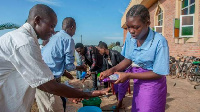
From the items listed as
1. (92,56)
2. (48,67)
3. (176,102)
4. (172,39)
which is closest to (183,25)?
(172,39)

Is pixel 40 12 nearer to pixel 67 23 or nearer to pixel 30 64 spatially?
pixel 30 64

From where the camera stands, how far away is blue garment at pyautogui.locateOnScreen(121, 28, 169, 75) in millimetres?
1394

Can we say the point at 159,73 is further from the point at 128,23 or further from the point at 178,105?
the point at 178,105

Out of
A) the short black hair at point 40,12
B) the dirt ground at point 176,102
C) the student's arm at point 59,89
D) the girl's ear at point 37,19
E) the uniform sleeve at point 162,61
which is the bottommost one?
the dirt ground at point 176,102

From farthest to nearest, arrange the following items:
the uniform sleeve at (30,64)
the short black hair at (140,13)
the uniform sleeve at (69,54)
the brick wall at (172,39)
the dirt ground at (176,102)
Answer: the brick wall at (172,39) → the dirt ground at (176,102) → the uniform sleeve at (69,54) → the short black hair at (140,13) → the uniform sleeve at (30,64)

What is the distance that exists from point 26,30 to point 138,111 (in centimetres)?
140

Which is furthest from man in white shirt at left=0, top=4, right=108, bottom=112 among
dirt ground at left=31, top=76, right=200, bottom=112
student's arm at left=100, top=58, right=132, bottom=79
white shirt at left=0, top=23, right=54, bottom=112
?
dirt ground at left=31, top=76, right=200, bottom=112

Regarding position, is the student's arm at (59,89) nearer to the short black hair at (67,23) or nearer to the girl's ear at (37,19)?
the girl's ear at (37,19)

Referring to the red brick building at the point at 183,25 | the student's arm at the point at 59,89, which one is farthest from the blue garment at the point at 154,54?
the red brick building at the point at 183,25

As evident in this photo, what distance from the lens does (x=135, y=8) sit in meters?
1.50

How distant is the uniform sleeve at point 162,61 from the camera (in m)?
1.39

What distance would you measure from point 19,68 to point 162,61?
1.23 metres

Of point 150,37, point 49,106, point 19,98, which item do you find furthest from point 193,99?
point 19,98

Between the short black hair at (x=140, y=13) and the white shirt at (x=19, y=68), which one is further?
the short black hair at (x=140, y=13)
